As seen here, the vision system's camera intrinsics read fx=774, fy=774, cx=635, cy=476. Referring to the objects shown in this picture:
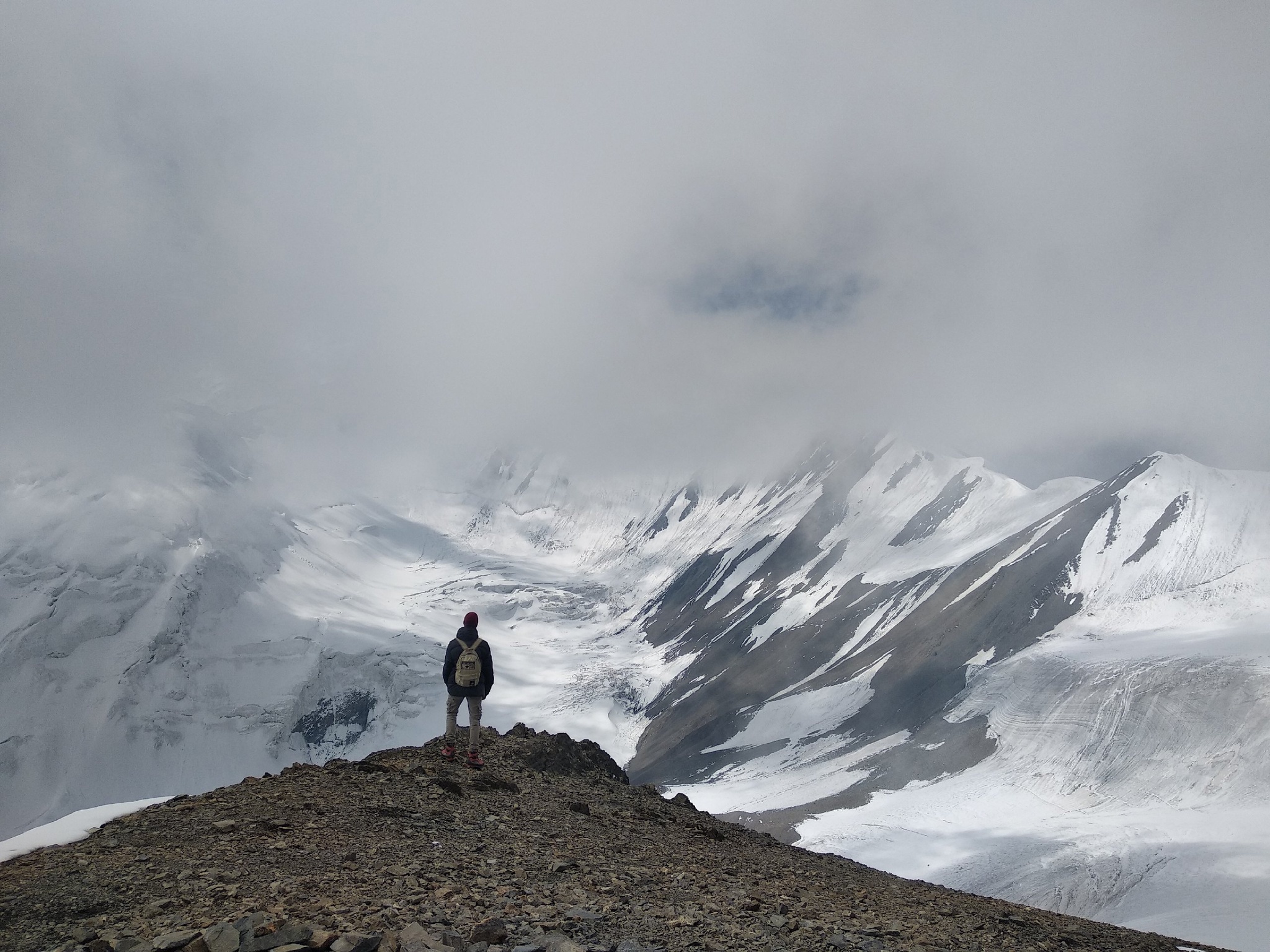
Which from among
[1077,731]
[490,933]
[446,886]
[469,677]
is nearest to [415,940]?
[490,933]

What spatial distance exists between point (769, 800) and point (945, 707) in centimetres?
2395

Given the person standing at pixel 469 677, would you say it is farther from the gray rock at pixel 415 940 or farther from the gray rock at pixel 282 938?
the gray rock at pixel 282 938

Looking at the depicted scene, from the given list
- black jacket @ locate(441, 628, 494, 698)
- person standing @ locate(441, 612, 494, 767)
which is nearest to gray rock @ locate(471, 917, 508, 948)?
person standing @ locate(441, 612, 494, 767)

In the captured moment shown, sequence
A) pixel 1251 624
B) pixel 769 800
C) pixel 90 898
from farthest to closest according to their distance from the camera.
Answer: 1. pixel 769 800
2. pixel 1251 624
3. pixel 90 898

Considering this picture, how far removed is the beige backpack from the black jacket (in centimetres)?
8

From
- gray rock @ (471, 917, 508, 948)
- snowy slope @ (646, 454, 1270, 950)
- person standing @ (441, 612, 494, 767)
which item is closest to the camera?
gray rock @ (471, 917, 508, 948)

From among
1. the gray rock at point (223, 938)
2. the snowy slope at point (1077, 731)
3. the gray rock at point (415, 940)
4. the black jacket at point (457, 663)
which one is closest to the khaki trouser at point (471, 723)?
the black jacket at point (457, 663)

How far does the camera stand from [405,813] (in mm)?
13367

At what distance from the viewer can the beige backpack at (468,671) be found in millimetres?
17906

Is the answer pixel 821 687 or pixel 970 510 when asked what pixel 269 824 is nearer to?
pixel 821 687

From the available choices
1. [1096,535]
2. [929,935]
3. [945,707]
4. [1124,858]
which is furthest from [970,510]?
[929,935]

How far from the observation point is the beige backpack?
1791cm

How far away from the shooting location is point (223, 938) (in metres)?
7.29

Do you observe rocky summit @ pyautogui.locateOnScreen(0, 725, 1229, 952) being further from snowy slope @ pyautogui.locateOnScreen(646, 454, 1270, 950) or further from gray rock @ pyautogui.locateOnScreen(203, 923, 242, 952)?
snowy slope @ pyautogui.locateOnScreen(646, 454, 1270, 950)
